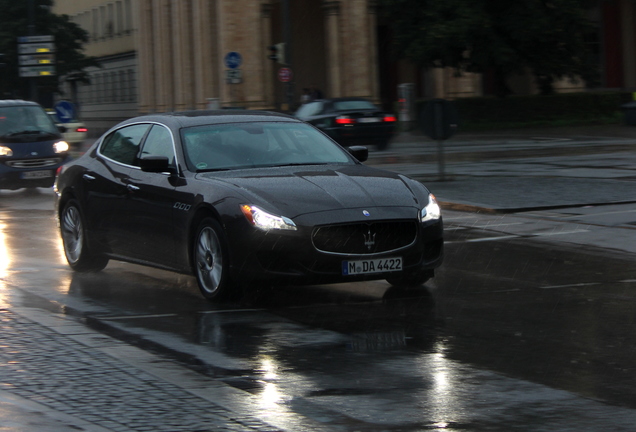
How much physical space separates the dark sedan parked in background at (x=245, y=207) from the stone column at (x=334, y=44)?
4538 centimetres

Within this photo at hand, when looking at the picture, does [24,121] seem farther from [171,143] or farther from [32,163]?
[171,143]

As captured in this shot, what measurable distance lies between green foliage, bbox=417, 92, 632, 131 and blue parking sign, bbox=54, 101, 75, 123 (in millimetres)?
15321

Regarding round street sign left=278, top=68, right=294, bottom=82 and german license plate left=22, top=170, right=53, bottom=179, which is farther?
round street sign left=278, top=68, right=294, bottom=82

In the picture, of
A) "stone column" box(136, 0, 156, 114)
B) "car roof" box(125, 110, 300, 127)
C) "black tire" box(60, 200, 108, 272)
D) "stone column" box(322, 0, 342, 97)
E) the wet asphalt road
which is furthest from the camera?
"stone column" box(136, 0, 156, 114)

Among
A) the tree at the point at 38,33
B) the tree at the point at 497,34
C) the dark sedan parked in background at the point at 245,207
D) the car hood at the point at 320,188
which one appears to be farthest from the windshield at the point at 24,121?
the tree at the point at 38,33

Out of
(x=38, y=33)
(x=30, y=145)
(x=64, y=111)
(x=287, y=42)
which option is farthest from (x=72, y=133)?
(x=38, y=33)

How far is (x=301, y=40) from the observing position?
72.9 m

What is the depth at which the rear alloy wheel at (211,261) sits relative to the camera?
8.71 meters

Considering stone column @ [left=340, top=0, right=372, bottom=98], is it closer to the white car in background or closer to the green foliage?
the green foliage

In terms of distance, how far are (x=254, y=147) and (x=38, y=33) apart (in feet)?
204

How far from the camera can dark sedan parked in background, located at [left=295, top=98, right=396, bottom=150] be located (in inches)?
1251

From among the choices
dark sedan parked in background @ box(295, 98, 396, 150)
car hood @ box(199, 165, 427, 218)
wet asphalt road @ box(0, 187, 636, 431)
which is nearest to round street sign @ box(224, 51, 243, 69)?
dark sedan parked in background @ box(295, 98, 396, 150)

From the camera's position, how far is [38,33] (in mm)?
69062

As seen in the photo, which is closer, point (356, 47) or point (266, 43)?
point (356, 47)
